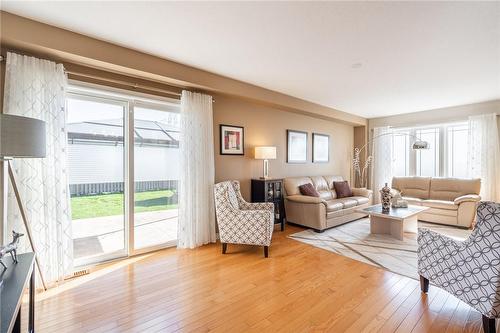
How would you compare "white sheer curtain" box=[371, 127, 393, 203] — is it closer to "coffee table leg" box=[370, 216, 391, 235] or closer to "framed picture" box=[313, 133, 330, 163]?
"framed picture" box=[313, 133, 330, 163]

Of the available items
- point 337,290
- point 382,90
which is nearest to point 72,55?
point 337,290

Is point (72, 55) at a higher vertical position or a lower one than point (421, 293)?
higher

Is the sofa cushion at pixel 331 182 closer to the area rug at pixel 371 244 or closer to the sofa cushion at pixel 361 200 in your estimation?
the sofa cushion at pixel 361 200

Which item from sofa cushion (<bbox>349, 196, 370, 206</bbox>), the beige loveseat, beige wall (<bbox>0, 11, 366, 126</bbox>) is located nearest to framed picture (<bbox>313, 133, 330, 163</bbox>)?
the beige loveseat

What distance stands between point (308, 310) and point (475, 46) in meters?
3.26

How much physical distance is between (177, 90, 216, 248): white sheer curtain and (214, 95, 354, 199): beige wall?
1.11 ft

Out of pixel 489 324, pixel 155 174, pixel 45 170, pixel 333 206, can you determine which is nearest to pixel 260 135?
Answer: pixel 333 206

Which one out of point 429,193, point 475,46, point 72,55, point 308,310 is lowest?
point 308,310

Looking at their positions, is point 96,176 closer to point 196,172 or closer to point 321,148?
point 196,172

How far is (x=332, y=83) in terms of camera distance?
3785mm

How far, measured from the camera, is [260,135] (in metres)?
4.52

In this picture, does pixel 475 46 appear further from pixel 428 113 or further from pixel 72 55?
pixel 72 55

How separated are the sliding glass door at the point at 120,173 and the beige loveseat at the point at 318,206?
87.5 inches

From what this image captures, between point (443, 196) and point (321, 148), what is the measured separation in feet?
8.99
